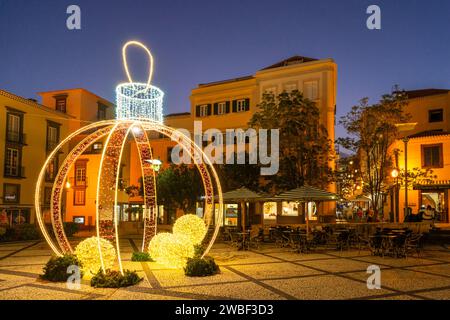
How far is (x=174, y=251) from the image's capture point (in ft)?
39.7

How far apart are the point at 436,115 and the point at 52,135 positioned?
30.1m

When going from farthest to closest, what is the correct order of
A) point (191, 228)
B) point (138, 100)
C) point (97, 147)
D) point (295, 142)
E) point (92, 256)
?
point (97, 147), point (295, 142), point (191, 228), point (138, 100), point (92, 256)

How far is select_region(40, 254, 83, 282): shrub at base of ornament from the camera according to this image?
10500mm

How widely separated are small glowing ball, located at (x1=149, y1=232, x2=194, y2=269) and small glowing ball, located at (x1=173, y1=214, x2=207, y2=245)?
2.30 metres

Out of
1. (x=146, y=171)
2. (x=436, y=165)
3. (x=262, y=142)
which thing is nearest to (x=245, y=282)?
(x=146, y=171)

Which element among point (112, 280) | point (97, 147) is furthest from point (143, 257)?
point (97, 147)

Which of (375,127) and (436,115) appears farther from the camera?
(436,115)

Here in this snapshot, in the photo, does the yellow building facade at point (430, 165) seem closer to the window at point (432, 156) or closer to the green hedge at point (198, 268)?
the window at point (432, 156)

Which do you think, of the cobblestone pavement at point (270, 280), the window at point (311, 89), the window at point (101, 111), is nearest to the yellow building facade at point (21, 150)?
the window at point (101, 111)

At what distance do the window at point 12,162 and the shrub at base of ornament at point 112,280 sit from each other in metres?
26.4

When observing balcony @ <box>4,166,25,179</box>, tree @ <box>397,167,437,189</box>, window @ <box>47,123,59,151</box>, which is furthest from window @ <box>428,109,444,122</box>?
balcony @ <box>4,166,25,179</box>

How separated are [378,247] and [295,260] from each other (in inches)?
140

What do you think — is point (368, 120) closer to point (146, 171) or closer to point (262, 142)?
point (262, 142)

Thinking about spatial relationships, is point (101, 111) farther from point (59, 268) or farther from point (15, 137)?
point (59, 268)
